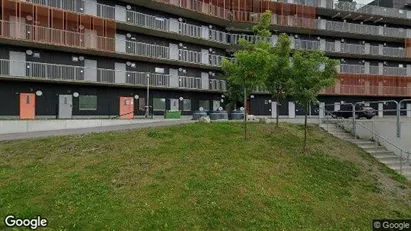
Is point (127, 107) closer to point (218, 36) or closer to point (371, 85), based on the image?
point (218, 36)

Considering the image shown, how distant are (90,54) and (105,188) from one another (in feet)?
80.8

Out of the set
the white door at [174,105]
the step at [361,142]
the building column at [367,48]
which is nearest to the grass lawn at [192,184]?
the step at [361,142]

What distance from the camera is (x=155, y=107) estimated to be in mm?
37625

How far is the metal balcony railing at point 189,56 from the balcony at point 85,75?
6.11 ft

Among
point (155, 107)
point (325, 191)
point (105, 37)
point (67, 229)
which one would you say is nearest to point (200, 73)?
point (155, 107)

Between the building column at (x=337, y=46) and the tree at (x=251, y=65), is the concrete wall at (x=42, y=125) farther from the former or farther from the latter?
the building column at (x=337, y=46)

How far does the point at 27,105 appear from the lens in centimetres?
3012

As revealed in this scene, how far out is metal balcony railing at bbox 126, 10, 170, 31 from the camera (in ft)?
116

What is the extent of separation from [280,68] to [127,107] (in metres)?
21.2

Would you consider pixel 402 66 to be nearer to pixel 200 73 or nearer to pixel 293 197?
pixel 200 73

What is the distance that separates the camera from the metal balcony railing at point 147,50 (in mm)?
35250

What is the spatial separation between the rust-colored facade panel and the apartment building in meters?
0.08

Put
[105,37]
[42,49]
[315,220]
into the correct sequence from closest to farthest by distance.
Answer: [315,220] < [42,49] < [105,37]

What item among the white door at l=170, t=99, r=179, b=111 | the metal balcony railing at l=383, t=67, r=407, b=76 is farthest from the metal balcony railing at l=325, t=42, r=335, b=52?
the white door at l=170, t=99, r=179, b=111
